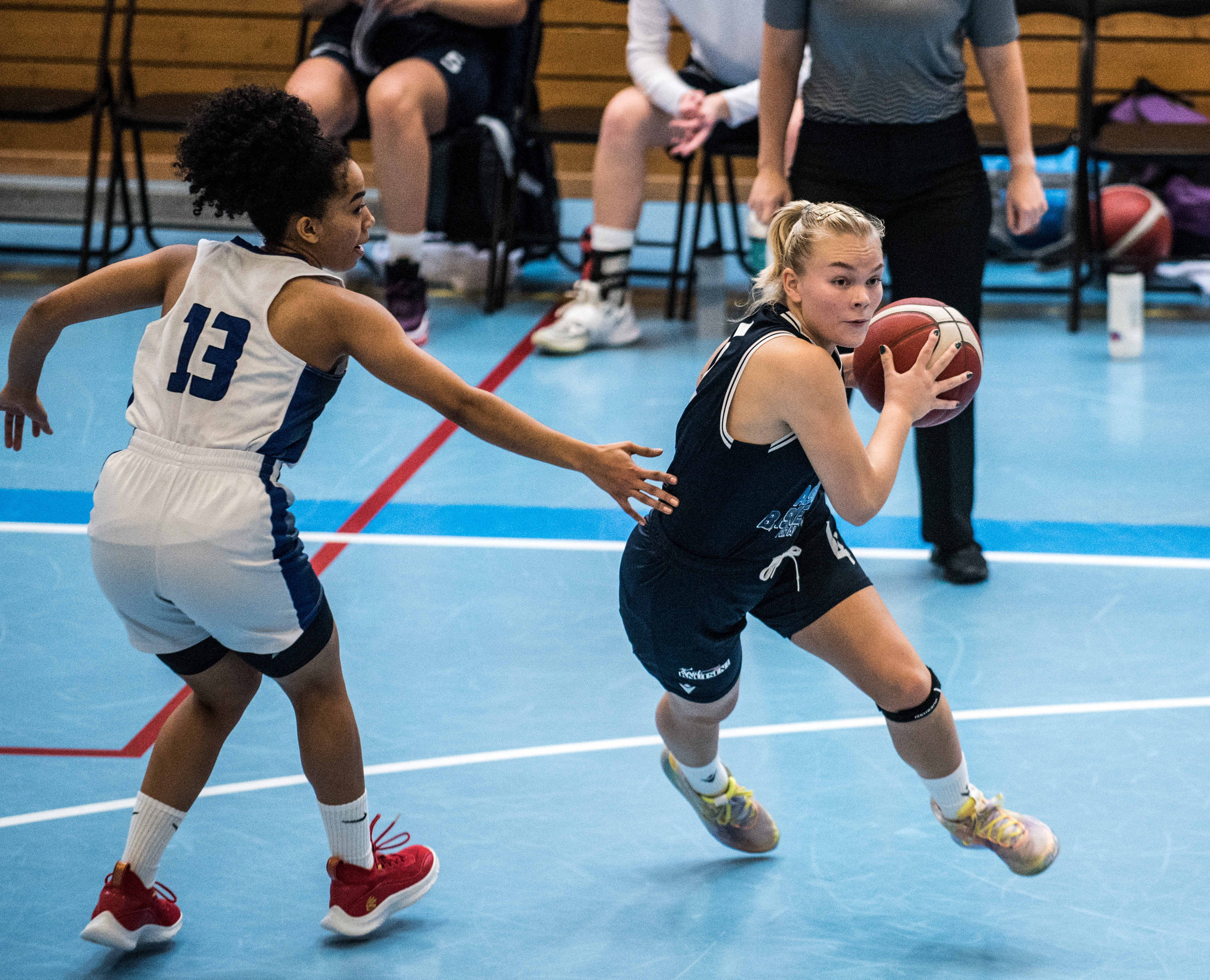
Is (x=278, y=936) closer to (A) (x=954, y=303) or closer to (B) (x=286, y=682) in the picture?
(B) (x=286, y=682)

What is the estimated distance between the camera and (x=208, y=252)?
7.34 feet

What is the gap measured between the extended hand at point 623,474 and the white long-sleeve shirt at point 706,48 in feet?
12.4

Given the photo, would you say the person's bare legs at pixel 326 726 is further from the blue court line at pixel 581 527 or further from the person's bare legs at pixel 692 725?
the blue court line at pixel 581 527

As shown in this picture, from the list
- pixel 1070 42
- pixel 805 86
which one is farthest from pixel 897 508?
pixel 1070 42

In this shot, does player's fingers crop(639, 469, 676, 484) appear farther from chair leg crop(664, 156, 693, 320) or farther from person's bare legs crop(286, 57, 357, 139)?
chair leg crop(664, 156, 693, 320)

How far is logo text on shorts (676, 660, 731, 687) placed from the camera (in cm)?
239

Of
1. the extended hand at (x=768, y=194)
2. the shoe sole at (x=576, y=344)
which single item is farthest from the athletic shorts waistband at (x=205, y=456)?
the shoe sole at (x=576, y=344)

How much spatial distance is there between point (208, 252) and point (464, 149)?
4703mm

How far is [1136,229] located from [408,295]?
3276mm

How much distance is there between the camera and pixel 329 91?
19.2 feet

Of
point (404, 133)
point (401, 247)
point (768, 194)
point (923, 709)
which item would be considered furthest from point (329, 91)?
point (923, 709)

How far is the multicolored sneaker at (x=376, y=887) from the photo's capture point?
237 centimetres

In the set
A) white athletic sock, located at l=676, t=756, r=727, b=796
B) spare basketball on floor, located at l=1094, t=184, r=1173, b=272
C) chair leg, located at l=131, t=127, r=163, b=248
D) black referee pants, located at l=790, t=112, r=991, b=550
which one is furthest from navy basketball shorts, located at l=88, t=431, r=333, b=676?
spare basketball on floor, located at l=1094, t=184, r=1173, b=272

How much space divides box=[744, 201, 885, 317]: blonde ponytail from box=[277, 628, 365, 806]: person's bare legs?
916 mm
